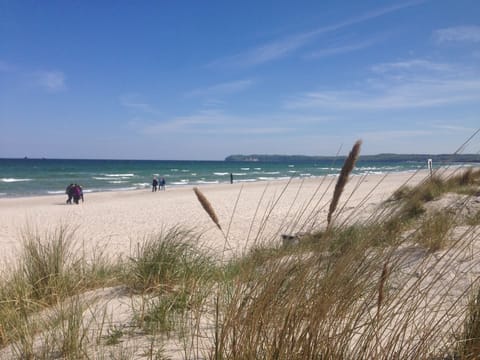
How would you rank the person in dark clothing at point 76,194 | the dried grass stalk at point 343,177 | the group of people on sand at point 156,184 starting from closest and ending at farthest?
the dried grass stalk at point 343,177
the person in dark clothing at point 76,194
the group of people on sand at point 156,184

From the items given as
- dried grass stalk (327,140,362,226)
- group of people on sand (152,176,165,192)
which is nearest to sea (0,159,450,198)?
dried grass stalk (327,140,362,226)

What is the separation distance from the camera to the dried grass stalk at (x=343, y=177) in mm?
1916

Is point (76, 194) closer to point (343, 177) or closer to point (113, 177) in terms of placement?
point (343, 177)

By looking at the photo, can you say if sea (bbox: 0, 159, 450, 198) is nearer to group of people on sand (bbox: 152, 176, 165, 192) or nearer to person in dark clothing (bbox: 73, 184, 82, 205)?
group of people on sand (bbox: 152, 176, 165, 192)

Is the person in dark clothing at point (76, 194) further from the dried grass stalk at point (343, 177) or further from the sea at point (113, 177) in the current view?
the dried grass stalk at point (343, 177)

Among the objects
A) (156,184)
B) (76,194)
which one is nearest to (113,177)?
(156,184)

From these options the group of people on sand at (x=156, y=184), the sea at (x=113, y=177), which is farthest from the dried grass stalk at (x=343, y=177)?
the group of people on sand at (x=156, y=184)

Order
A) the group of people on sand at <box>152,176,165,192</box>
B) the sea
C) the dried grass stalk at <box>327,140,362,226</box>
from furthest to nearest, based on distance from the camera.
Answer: the sea < the group of people on sand at <box>152,176,165,192</box> < the dried grass stalk at <box>327,140,362,226</box>

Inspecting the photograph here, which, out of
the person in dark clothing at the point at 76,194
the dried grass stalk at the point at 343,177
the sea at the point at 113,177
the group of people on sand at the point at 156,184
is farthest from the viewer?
the sea at the point at 113,177

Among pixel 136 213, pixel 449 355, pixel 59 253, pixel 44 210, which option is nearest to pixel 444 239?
pixel 449 355

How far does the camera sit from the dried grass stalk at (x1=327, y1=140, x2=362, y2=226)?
6.29 ft

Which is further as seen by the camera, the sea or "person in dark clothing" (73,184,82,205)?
the sea

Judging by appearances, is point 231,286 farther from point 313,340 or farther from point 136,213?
point 136,213

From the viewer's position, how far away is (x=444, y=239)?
4.16 m
